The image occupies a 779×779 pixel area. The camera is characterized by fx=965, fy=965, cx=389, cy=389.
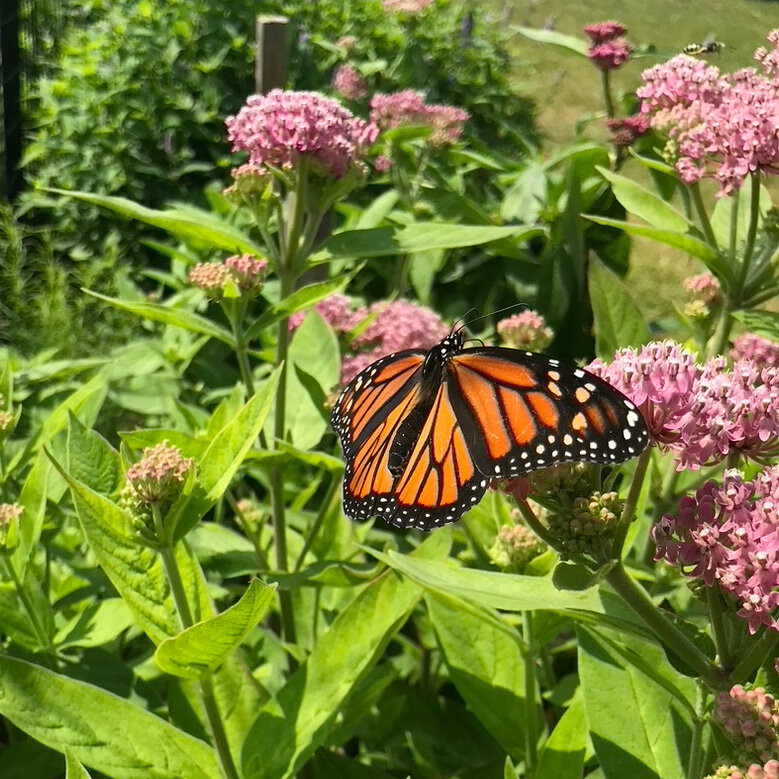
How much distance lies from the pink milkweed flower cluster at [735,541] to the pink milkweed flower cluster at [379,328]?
1512 millimetres

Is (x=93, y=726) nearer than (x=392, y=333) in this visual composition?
Yes

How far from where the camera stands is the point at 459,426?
5.64 ft

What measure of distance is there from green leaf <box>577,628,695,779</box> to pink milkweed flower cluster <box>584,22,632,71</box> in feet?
8.92

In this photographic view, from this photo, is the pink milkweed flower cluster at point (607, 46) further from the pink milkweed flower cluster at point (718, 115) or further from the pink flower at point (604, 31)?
the pink milkweed flower cluster at point (718, 115)

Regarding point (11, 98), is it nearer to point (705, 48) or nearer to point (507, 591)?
point (705, 48)

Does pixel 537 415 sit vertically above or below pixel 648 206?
below

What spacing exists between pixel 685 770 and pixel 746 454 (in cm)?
61

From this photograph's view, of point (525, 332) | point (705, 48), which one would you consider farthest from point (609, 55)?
point (525, 332)

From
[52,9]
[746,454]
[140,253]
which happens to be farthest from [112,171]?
[746,454]

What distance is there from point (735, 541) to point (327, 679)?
0.93 m

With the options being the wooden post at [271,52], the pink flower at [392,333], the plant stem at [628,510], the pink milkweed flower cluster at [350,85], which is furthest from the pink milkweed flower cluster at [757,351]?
the pink milkweed flower cluster at [350,85]

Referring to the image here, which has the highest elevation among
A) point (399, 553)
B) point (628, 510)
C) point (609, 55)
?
point (609, 55)

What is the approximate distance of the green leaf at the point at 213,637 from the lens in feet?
4.93

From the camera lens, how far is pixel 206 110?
6.81 meters
